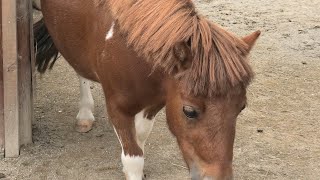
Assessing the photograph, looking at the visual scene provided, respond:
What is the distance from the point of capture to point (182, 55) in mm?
2334

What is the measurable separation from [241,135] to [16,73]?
1.69 meters

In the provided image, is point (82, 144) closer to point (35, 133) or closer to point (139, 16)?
point (35, 133)

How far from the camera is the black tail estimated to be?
151 inches

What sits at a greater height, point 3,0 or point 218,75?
point 218,75

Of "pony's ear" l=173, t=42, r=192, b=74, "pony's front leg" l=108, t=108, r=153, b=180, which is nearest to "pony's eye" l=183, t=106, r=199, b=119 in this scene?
"pony's ear" l=173, t=42, r=192, b=74

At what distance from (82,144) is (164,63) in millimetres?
1615

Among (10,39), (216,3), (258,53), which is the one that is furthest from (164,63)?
(216,3)

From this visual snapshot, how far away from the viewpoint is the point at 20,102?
3.61m

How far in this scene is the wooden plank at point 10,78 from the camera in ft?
11.0

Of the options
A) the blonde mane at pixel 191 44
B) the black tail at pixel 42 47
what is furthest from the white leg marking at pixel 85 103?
the blonde mane at pixel 191 44

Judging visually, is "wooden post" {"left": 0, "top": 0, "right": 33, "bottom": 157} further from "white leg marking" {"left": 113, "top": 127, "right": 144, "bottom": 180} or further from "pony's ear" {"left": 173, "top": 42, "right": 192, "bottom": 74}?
"pony's ear" {"left": 173, "top": 42, "right": 192, "bottom": 74}

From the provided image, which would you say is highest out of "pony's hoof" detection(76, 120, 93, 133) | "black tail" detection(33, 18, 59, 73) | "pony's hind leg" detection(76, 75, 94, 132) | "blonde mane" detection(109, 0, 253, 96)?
"blonde mane" detection(109, 0, 253, 96)

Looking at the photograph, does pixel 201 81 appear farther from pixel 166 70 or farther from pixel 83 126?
pixel 83 126

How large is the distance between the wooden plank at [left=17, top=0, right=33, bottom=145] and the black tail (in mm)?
214
